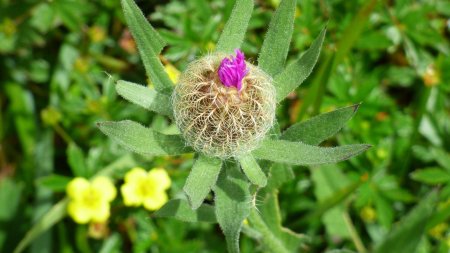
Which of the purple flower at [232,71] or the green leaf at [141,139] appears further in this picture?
the green leaf at [141,139]

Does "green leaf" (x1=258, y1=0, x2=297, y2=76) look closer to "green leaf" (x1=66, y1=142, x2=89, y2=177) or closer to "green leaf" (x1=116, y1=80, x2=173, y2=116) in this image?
"green leaf" (x1=116, y1=80, x2=173, y2=116)

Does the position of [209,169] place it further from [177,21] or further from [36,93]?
[36,93]

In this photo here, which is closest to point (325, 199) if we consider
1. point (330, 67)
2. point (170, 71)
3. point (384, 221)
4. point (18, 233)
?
point (384, 221)

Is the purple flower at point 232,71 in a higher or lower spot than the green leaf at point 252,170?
higher

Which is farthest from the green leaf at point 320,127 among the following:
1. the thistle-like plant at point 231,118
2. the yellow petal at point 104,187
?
the yellow petal at point 104,187

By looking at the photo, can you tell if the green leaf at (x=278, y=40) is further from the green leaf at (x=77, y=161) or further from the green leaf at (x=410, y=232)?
the green leaf at (x=77, y=161)

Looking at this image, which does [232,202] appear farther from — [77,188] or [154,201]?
[77,188]
